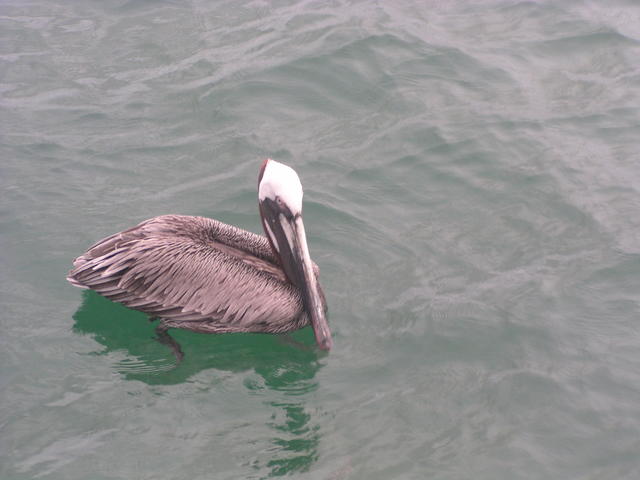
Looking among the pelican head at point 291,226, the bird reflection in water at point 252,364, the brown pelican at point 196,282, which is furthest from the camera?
the brown pelican at point 196,282

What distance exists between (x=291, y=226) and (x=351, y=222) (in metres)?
1.21

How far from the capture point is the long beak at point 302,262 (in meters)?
5.17

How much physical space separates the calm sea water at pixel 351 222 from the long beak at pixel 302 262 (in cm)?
20

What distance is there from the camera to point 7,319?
5.39 m

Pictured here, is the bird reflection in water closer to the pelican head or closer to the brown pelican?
the brown pelican

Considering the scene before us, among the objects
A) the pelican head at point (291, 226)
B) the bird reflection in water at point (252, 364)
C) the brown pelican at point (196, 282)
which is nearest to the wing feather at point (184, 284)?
Result: the brown pelican at point (196, 282)

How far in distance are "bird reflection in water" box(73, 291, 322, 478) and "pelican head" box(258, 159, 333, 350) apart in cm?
28

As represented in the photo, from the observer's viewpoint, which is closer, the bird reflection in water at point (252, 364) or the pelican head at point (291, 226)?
the bird reflection in water at point (252, 364)

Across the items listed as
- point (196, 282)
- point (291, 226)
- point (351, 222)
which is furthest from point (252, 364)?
point (351, 222)

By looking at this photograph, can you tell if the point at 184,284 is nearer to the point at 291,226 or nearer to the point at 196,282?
the point at 196,282

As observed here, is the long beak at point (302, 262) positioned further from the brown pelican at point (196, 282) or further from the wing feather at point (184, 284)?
the wing feather at point (184, 284)

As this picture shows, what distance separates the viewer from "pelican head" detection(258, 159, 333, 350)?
512 centimetres

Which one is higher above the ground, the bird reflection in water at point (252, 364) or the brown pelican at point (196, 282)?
the brown pelican at point (196, 282)

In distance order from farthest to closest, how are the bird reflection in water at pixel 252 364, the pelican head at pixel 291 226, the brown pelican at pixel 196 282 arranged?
the brown pelican at pixel 196 282
the pelican head at pixel 291 226
the bird reflection in water at pixel 252 364
